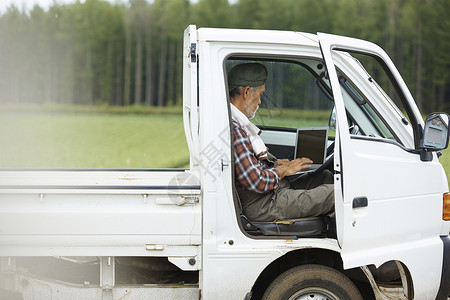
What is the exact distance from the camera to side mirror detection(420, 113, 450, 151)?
140 inches

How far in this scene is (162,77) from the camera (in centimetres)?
5909

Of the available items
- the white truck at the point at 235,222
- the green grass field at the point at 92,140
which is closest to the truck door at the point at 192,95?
the white truck at the point at 235,222

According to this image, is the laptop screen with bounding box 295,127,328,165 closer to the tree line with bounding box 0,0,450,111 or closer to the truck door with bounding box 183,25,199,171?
the truck door with bounding box 183,25,199,171

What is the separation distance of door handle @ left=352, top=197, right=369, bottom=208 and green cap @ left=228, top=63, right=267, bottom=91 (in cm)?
100

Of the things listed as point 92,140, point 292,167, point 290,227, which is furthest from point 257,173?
point 92,140

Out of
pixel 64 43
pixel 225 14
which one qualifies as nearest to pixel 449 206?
pixel 225 14

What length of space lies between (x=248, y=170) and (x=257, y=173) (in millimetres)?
60

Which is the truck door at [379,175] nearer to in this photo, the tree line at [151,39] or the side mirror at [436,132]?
the side mirror at [436,132]

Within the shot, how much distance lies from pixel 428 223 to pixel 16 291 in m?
2.71

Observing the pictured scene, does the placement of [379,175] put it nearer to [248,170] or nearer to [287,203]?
[287,203]

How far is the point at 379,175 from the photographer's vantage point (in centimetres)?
356

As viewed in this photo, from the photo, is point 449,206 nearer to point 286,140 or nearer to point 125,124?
point 286,140

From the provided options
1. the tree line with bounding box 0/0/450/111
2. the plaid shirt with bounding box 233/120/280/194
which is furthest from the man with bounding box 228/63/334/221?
the tree line with bounding box 0/0/450/111

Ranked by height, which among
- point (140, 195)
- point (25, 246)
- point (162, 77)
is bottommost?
point (25, 246)
